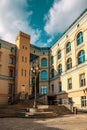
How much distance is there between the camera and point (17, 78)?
36.5 metres

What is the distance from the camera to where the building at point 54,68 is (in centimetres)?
3002

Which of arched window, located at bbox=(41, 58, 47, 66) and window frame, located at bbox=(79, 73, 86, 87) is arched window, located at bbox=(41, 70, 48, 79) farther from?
window frame, located at bbox=(79, 73, 86, 87)

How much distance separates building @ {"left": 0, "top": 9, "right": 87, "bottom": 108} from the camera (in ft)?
98.5

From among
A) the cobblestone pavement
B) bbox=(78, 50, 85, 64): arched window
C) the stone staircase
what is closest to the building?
bbox=(78, 50, 85, 64): arched window

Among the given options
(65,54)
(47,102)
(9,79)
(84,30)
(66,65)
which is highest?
(84,30)

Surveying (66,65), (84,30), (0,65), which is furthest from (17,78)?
(84,30)

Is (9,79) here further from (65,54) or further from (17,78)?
(65,54)

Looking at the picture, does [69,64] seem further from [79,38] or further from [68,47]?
[79,38]

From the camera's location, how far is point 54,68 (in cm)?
4050

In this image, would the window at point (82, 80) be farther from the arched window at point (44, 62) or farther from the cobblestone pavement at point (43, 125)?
the arched window at point (44, 62)

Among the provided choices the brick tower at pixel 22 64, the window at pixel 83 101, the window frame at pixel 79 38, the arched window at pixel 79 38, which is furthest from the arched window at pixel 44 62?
the window at pixel 83 101

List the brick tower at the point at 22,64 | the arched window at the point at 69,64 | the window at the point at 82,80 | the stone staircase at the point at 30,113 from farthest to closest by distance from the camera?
the brick tower at the point at 22,64 → the arched window at the point at 69,64 → the window at the point at 82,80 → the stone staircase at the point at 30,113

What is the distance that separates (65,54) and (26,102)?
503 inches

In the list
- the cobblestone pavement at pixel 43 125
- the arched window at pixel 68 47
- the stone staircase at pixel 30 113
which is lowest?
the stone staircase at pixel 30 113
